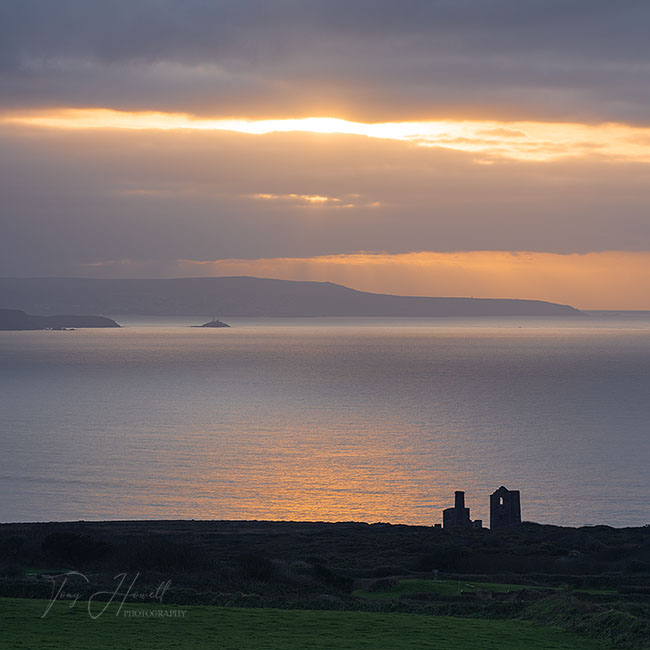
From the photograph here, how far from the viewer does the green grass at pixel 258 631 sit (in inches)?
615

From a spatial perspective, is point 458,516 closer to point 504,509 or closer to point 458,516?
point 458,516

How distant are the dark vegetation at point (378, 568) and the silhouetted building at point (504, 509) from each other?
122 inches

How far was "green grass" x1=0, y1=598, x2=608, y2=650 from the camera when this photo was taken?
51.2 feet

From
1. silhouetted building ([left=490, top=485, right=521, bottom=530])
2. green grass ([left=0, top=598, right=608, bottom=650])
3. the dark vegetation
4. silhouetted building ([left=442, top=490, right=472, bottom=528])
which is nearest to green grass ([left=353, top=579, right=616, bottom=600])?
the dark vegetation

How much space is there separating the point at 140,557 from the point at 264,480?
1601 inches

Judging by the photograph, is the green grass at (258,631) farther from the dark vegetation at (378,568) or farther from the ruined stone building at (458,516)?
the ruined stone building at (458,516)

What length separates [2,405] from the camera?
4685 inches

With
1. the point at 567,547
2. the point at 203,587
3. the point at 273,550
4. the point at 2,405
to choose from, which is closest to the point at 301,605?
the point at 203,587

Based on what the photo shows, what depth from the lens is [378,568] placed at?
29.3 meters

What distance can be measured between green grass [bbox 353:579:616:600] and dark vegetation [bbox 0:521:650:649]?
5 centimetres

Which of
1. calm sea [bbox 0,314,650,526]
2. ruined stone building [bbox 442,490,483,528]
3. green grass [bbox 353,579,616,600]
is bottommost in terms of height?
green grass [bbox 353,579,616,600]

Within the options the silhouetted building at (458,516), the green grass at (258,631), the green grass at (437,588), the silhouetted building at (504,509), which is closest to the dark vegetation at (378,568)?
the green grass at (437,588)

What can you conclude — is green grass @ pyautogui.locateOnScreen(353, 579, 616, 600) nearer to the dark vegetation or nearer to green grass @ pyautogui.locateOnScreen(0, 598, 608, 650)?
the dark vegetation

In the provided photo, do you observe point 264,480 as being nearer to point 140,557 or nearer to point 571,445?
point 571,445
